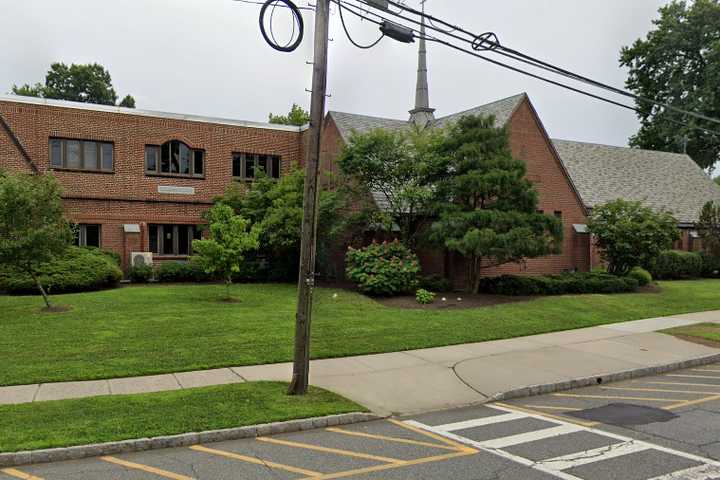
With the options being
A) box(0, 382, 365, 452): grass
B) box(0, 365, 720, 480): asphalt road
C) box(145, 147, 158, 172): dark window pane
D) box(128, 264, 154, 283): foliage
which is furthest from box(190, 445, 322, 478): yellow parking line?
box(145, 147, 158, 172): dark window pane

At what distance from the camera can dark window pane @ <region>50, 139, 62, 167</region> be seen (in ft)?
76.6

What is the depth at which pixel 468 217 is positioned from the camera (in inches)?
726

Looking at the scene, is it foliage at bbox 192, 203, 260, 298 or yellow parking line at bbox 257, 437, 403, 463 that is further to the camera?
foliage at bbox 192, 203, 260, 298

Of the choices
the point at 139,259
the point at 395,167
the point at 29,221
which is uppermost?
the point at 395,167

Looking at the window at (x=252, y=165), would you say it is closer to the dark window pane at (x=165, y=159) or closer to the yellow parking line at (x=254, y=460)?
the dark window pane at (x=165, y=159)

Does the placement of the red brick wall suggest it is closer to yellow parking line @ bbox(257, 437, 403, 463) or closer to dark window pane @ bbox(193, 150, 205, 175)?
dark window pane @ bbox(193, 150, 205, 175)

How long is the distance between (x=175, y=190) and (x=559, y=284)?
16.1 meters

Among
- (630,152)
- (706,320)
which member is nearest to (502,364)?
(706,320)

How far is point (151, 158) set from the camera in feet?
82.8

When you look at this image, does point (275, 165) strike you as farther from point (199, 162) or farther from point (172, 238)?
point (172, 238)

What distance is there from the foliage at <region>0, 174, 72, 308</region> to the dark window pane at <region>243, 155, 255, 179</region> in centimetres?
1254

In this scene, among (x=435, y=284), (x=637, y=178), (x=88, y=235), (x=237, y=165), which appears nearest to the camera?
(x=435, y=284)

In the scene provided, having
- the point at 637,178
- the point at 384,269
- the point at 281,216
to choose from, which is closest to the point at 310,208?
the point at 384,269

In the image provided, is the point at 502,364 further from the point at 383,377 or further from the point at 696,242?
the point at 696,242
